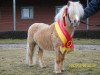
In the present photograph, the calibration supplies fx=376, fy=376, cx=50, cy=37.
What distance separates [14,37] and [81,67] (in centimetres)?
1909

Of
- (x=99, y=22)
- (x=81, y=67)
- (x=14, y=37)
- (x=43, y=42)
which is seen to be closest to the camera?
(x=43, y=42)

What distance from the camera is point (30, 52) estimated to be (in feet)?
39.3

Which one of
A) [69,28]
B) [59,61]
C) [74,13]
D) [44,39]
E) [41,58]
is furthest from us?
[41,58]

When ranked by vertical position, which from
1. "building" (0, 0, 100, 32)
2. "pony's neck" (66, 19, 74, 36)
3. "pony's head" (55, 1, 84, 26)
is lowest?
"building" (0, 0, 100, 32)

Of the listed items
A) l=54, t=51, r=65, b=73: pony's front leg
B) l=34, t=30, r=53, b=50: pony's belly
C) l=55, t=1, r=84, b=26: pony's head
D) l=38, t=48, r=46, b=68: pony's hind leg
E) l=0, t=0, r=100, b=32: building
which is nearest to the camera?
l=55, t=1, r=84, b=26: pony's head

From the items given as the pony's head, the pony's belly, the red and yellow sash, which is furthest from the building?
the pony's head

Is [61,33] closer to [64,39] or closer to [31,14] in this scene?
[64,39]

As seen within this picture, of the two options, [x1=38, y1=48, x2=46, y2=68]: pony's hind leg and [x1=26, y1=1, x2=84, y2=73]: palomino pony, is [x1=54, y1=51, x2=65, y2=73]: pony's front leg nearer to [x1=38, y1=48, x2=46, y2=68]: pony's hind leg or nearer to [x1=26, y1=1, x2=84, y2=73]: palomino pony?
[x1=26, y1=1, x2=84, y2=73]: palomino pony

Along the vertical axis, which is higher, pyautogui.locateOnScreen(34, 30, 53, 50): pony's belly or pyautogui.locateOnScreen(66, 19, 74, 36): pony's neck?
pyautogui.locateOnScreen(66, 19, 74, 36): pony's neck

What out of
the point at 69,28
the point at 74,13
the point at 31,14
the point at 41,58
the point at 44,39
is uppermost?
the point at 74,13

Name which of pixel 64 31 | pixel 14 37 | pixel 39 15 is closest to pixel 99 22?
pixel 39 15

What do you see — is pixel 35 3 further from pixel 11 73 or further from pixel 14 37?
pixel 11 73

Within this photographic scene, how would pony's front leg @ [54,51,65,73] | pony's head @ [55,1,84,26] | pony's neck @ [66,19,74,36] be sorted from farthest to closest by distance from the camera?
A: pony's front leg @ [54,51,65,73]
pony's neck @ [66,19,74,36]
pony's head @ [55,1,84,26]

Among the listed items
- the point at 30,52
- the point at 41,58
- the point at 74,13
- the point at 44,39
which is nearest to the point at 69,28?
the point at 74,13
